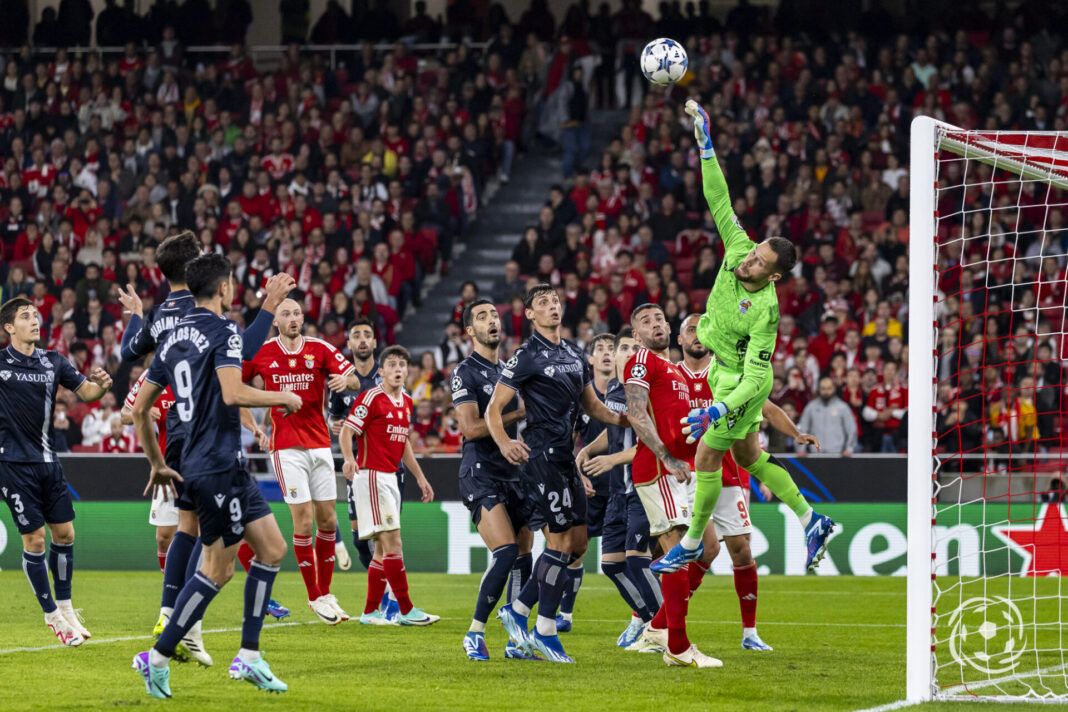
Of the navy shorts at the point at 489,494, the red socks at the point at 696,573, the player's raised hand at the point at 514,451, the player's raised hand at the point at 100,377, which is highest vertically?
the player's raised hand at the point at 100,377

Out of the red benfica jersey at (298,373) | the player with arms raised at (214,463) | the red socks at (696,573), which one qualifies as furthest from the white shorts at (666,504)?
the red benfica jersey at (298,373)

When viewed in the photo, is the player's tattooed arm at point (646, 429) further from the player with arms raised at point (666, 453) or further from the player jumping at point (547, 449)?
the player jumping at point (547, 449)

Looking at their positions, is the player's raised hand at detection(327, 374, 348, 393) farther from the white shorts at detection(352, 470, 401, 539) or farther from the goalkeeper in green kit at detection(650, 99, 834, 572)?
the goalkeeper in green kit at detection(650, 99, 834, 572)

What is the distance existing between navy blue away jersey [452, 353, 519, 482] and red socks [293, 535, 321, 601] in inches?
110

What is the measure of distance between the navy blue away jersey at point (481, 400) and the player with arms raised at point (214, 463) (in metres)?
2.15

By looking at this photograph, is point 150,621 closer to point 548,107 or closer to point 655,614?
point 655,614

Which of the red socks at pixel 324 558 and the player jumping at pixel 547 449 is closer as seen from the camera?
the player jumping at pixel 547 449

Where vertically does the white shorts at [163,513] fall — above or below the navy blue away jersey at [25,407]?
below

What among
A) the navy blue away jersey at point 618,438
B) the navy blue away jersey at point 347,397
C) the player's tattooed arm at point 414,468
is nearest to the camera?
the navy blue away jersey at point 618,438

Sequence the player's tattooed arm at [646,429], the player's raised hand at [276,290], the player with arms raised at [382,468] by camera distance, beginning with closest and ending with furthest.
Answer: the player's raised hand at [276,290]
the player's tattooed arm at [646,429]
the player with arms raised at [382,468]

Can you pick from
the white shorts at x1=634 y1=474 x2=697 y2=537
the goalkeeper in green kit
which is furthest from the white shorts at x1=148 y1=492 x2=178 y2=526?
the goalkeeper in green kit

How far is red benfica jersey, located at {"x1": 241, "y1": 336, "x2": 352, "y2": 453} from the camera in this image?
11.9 meters

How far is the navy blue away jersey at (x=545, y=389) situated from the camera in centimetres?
912

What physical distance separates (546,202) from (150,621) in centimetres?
1371
